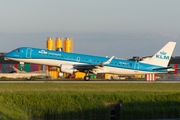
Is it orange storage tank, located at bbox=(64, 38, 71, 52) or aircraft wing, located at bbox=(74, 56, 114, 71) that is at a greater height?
orange storage tank, located at bbox=(64, 38, 71, 52)

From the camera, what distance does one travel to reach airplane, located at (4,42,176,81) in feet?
160

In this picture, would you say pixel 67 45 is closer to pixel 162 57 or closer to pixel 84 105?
pixel 162 57

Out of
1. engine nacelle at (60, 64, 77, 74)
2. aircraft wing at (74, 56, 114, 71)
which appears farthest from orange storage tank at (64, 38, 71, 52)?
engine nacelle at (60, 64, 77, 74)

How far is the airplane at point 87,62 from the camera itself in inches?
1914

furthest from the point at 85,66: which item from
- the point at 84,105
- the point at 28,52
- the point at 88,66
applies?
the point at 84,105

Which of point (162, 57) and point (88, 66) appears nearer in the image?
point (88, 66)

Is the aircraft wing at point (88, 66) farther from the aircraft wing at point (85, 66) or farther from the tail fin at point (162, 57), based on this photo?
the tail fin at point (162, 57)

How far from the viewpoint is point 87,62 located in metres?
50.8

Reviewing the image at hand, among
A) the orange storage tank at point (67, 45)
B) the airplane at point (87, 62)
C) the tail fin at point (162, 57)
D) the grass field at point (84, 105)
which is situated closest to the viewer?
the grass field at point (84, 105)

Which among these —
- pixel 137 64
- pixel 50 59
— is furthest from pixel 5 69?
pixel 137 64

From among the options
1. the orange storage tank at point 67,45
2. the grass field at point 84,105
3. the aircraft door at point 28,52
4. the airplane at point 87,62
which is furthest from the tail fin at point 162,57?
the orange storage tank at point 67,45

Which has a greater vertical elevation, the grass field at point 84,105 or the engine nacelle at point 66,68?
the engine nacelle at point 66,68

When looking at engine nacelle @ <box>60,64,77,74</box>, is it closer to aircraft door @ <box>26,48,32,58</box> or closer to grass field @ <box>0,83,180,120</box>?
aircraft door @ <box>26,48,32,58</box>

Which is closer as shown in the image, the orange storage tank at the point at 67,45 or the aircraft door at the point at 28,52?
the aircraft door at the point at 28,52
